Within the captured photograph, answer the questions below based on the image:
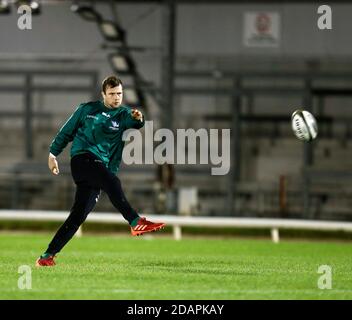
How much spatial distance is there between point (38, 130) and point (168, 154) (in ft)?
17.7

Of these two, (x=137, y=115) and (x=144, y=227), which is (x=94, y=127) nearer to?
(x=137, y=115)

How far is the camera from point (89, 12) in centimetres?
2631

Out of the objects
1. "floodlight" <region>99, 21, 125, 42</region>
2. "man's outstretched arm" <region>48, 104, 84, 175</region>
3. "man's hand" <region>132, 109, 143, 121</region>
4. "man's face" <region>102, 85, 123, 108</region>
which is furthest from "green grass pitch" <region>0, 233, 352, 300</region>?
"floodlight" <region>99, 21, 125, 42</region>

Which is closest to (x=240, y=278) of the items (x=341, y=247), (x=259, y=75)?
(x=341, y=247)

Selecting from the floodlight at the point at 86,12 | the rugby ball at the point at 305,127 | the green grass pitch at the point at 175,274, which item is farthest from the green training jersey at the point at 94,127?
the floodlight at the point at 86,12

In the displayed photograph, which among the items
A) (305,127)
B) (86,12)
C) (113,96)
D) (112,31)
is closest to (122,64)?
(112,31)

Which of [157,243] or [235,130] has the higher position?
[235,130]

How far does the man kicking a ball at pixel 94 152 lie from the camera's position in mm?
11312

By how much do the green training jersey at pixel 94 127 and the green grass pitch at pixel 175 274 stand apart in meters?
1.26

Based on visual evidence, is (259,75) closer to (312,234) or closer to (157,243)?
(312,234)

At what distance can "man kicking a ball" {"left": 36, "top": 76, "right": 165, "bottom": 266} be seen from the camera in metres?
11.3

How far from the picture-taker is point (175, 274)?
11.2m

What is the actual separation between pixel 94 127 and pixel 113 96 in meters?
0.37

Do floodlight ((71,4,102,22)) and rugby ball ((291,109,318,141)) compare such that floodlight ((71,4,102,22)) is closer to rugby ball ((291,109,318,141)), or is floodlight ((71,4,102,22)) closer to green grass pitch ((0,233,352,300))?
green grass pitch ((0,233,352,300))
